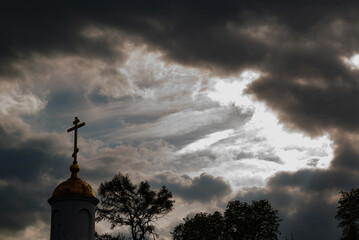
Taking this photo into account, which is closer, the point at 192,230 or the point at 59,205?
the point at 59,205

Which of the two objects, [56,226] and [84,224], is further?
[84,224]

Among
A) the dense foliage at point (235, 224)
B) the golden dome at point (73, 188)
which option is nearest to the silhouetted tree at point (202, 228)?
the dense foliage at point (235, 224)

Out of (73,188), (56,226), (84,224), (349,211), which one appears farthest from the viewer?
(349,211)

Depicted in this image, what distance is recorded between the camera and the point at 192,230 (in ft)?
150

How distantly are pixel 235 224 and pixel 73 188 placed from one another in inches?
867

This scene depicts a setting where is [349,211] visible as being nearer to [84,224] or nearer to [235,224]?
[235,224]

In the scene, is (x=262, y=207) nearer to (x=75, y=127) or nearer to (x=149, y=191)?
(x=149, y=191)

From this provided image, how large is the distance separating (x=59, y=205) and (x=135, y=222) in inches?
764

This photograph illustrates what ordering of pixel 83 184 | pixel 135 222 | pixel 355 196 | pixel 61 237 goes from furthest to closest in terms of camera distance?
pixel 135 222, pixel 355 196, pixel 83 184, pixel 61 237

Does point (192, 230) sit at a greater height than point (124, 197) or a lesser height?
lesser

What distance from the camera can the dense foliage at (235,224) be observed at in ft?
148

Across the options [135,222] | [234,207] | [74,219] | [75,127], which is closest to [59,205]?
[74,219]

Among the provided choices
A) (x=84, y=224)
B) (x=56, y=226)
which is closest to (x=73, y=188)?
(x=84, y=224)

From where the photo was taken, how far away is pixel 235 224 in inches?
1788
